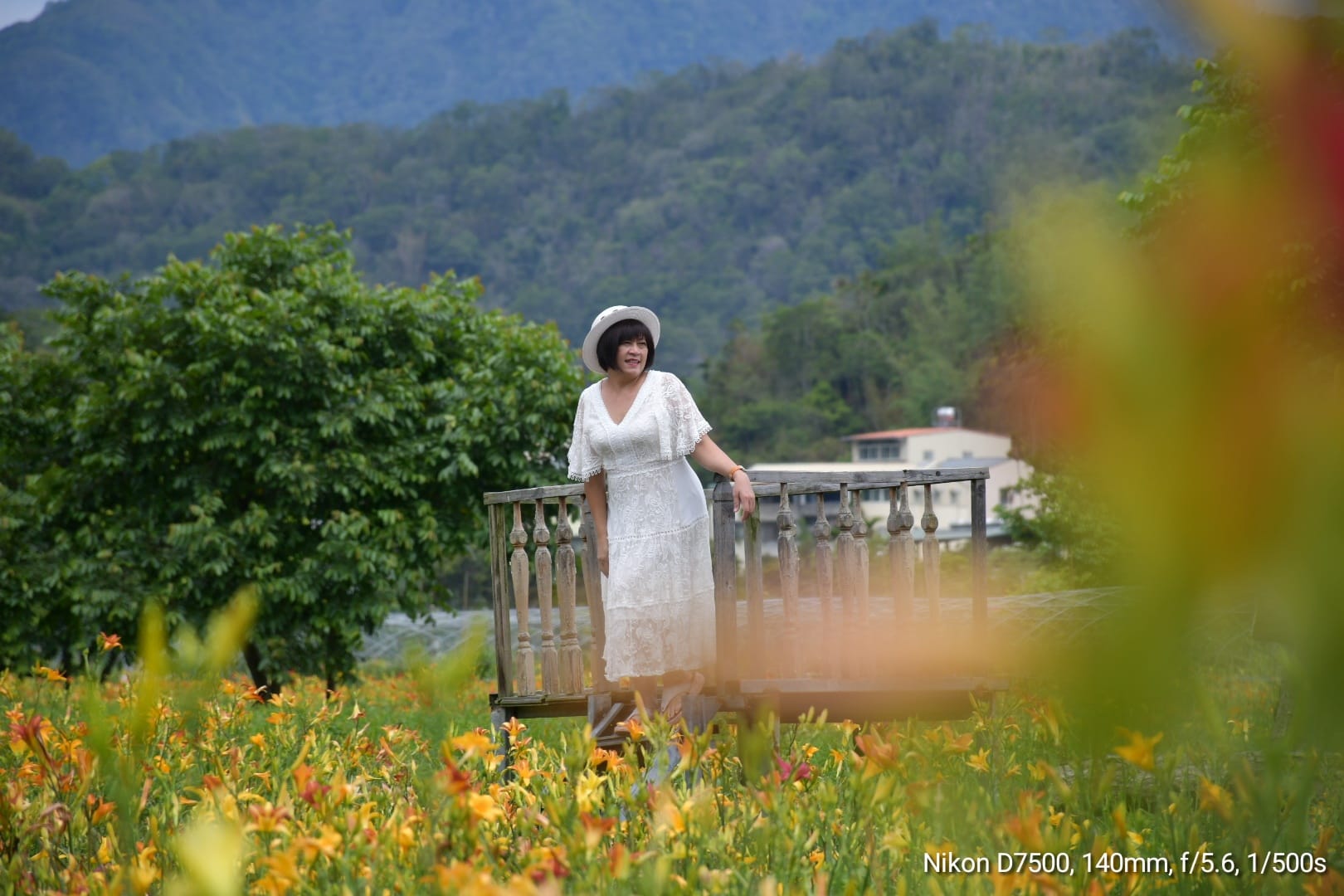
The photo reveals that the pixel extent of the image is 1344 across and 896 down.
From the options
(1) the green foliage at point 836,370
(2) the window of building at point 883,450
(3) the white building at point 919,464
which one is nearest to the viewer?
(3) the white building at point 919,464

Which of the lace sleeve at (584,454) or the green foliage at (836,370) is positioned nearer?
the lace sleeve at (584,454)

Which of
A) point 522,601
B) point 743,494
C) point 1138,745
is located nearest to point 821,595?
point 743,494

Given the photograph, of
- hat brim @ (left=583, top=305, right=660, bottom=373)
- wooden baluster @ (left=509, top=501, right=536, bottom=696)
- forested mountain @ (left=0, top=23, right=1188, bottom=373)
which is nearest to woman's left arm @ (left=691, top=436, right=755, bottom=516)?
hat brim @ (left=583, top=305, right=660, bottom=373)

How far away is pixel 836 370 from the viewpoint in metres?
63.7

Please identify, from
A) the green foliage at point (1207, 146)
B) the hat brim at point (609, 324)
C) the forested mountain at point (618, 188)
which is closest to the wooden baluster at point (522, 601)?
the hat brim at point (609, 324)

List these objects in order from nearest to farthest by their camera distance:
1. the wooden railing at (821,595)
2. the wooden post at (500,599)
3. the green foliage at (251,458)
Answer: the wooden railing at (821,595) → the wooden post at (500,599) → the green foliage at (251,458)

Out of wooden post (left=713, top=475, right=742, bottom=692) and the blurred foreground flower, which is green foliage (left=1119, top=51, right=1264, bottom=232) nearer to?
the blurred foreground flower

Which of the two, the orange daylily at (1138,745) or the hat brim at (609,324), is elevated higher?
the hat brim at (609,324)

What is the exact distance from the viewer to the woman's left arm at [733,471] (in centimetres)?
413

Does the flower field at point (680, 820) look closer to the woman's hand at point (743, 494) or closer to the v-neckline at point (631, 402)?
the woman's hand at point (743, 494)

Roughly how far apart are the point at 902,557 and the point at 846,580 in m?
0.21

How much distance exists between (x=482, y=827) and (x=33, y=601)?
1093 centimetres

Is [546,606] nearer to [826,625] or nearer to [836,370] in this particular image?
[826,625]

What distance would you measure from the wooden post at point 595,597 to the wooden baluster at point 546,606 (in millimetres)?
150
